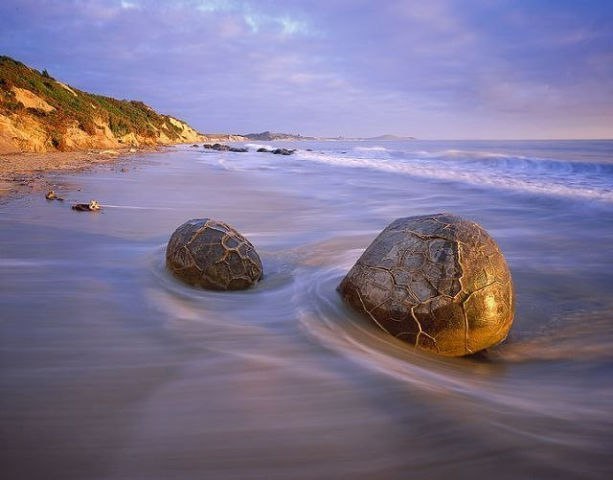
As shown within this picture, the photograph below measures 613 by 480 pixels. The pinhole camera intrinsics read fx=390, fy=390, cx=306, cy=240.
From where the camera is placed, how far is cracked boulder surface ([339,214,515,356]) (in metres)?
2.68

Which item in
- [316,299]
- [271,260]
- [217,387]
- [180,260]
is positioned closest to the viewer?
[217,387]

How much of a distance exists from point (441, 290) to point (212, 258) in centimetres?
198

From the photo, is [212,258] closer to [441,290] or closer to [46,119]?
[441,290]

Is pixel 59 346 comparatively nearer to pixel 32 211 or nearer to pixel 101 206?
pixel 32 211

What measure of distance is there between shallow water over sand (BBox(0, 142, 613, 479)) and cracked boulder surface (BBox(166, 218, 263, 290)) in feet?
0.43

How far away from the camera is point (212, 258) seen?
3.54 m

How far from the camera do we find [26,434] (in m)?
1.52

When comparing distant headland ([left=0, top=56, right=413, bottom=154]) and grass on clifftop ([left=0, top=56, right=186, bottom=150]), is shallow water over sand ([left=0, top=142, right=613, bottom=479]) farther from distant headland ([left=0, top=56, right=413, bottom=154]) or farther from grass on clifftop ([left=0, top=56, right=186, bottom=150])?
grass on clifftop ([left=0, top=56, right=186, bottom=150])

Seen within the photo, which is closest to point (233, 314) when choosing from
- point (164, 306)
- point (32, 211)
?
point (164, 306)

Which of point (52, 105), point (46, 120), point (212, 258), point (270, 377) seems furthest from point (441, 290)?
point (52, 105)

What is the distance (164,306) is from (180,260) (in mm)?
731

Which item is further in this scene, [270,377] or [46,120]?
[46,120]

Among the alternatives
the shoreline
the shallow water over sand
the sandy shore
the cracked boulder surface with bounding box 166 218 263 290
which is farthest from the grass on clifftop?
the cracked boulder surface with bounding box 166 218 263 290

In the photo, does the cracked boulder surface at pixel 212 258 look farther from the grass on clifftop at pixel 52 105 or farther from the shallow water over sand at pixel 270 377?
the grass on clifftop at pixel 52 105
